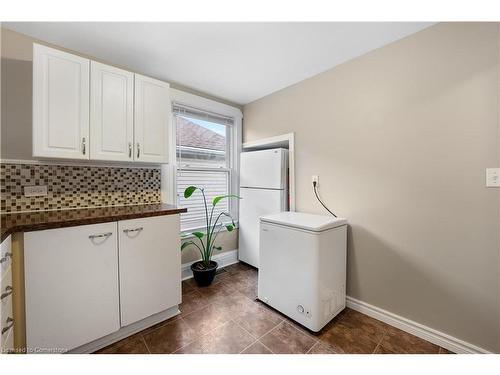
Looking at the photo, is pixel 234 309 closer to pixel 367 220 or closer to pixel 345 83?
pixel 367 220

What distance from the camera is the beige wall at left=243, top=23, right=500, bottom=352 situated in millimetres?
1293

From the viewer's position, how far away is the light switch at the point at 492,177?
1242 mm

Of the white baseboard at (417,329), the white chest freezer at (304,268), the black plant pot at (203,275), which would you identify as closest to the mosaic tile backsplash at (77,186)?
the black plant pot at (203,275)

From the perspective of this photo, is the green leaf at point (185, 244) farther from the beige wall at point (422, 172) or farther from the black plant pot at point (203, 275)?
the beige wall at point (422, 172)

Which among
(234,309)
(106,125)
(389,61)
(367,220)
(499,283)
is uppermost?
(389,61)

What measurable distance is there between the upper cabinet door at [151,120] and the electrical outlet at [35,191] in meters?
0.71

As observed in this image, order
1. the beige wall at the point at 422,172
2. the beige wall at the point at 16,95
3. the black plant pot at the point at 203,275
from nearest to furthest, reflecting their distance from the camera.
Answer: the beige wall at the point at 422,172 < the beige wall at the point at 16,95 < the black plant pot at the point at 203,275

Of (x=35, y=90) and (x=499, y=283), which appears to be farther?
(x=35, y=90)

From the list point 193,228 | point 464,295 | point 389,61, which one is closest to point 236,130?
point 193,228

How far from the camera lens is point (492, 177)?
126 cm

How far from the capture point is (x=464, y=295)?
4.46ft

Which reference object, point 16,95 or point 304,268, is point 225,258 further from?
point 16,95

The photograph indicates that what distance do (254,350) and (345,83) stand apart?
2.33 metres

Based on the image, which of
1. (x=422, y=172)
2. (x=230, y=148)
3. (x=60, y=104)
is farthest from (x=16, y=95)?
(x=422, y=172)
